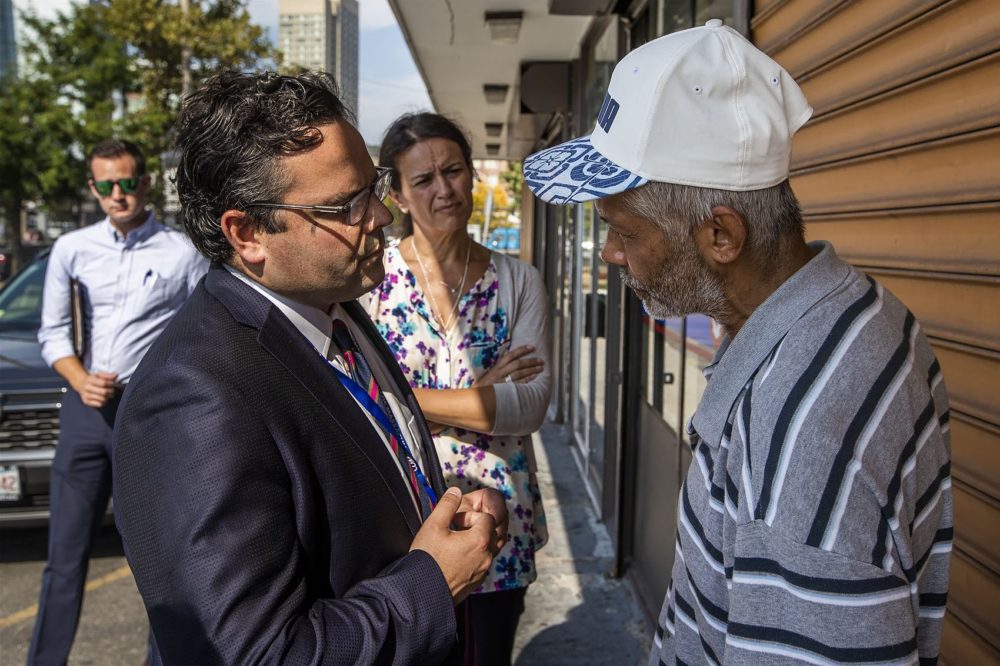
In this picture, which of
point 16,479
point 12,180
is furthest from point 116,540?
point 12,180

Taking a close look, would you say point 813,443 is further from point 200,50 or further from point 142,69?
point 142,69

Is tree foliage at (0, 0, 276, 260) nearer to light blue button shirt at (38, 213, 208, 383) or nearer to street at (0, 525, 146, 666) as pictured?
street at (0, 525, 146, 666)

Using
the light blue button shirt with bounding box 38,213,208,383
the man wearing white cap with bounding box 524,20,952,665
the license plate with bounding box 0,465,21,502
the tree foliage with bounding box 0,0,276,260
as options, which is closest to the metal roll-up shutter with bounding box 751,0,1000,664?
the man wearing white cap with bounding box 524,20,952,665

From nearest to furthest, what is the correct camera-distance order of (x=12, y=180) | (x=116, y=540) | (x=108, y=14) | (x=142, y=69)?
(x=116, y=540), (x=108, y=14), (x=142, y=69), (x=12, y=180)

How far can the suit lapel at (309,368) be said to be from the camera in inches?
59.7

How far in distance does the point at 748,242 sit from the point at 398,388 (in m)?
0.97

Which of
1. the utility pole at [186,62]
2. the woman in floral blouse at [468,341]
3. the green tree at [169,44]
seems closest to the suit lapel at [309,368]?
the woman in floral blouse at [468,341]

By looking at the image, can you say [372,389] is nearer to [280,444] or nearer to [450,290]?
[280,444]

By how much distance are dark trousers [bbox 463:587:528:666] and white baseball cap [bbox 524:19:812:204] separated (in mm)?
1704

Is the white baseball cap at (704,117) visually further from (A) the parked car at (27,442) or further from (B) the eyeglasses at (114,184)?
(A) the parked car at (27,442)

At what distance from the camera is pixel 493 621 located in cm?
270

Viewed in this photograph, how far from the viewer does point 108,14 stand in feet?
57.1

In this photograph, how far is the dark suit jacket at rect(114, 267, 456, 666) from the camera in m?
1.29

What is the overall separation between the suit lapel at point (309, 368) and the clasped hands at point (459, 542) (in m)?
0.07
